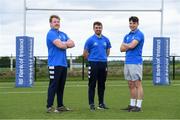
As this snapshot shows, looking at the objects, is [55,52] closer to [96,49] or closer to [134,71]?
[96,49]

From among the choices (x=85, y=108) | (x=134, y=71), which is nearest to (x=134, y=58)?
(x=134, y=71)

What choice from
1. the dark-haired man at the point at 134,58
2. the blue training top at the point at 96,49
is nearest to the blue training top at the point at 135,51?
the dark-haired man at the point at 134,58

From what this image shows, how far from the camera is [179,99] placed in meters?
12.6

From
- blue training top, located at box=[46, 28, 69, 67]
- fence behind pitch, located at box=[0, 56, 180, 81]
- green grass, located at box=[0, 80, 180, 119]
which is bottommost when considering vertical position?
green grass, located at box=[0, 80, 180, 119]

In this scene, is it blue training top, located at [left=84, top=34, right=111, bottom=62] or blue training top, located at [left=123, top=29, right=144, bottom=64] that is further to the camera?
blue training top, located at [left=84, top=34, right=111, bottom=62]

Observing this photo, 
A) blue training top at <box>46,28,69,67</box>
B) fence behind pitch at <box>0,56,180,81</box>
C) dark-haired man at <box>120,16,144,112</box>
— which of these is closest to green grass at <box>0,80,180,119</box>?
dark-haired man at <box>120,16,144,112</box>

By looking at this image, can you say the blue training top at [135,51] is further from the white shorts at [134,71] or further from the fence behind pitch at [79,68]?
the fence behind pitch at [79,68]

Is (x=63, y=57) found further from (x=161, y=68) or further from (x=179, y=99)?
(x=161, y=68)

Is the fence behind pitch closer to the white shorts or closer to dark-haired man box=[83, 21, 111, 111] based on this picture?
dark-haired man box=[83, 21, 111, 111]

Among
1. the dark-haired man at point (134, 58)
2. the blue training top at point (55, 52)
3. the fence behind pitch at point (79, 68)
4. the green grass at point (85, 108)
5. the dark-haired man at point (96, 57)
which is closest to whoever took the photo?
the green grass at point (85, 108)

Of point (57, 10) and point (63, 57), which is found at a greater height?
point (57, 10)

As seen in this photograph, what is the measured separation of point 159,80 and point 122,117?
10.4 metres

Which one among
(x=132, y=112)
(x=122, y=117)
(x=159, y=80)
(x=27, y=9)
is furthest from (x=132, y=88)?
(x=27, y=9)

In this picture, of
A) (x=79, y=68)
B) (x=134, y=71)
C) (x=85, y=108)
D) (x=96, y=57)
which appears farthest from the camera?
(x=79, y=68)
